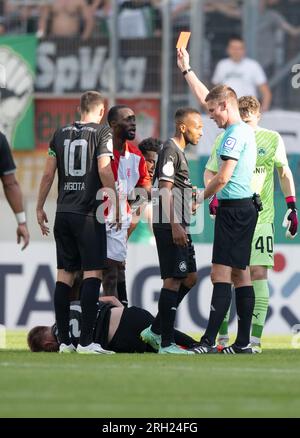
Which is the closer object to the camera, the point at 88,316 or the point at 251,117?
the point at 88,316

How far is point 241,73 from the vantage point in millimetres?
16516

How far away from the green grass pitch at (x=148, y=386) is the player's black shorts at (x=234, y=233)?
74 centimetres

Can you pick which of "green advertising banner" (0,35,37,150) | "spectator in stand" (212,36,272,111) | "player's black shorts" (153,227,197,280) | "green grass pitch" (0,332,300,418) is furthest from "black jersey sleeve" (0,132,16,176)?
"green advertising banner" (0,35,37,150)

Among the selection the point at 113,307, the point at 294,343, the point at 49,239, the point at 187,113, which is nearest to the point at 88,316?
the point at 113,307

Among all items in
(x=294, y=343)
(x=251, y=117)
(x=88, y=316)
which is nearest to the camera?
(x=88, y=316)

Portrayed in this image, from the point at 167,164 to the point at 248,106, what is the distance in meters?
1.11

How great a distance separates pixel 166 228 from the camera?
1007cm

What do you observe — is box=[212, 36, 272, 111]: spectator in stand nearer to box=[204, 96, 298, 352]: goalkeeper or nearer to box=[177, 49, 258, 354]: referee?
box=[204, 96, 298, 352]: goalkeeper

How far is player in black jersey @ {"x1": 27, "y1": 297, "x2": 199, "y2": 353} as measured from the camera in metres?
10.2

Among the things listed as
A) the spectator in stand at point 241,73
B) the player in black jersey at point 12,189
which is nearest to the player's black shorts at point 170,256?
the player in black jersey at point 12,189

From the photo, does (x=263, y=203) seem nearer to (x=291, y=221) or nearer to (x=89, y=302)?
(x=291, y=221)

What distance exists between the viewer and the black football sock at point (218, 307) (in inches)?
389
